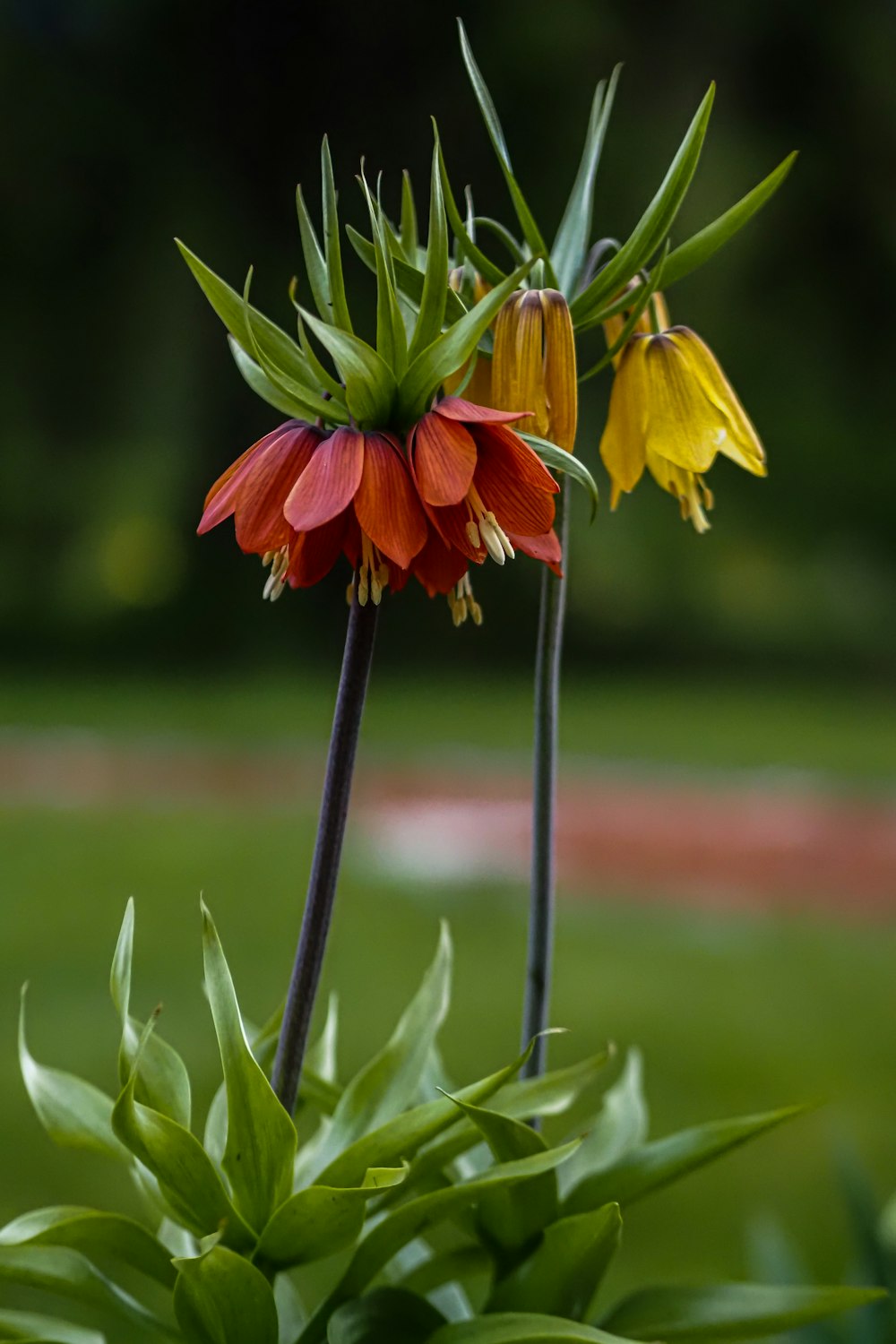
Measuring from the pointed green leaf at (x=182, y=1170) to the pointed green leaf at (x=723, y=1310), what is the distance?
18 cm

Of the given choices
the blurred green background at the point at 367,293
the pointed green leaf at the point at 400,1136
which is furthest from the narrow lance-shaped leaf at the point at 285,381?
the blurred green background at the point at 367,293

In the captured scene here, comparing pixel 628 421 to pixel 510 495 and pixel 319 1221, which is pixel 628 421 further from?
pixel 319 1221

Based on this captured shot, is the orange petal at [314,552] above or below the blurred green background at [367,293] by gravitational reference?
below

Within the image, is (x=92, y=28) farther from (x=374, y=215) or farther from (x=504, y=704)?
(x=374, y=215)

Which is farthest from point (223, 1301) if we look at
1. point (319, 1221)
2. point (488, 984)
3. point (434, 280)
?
point (488, 984)

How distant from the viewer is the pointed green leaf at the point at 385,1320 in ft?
2.09

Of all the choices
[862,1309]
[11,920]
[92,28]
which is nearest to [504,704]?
[11,920]

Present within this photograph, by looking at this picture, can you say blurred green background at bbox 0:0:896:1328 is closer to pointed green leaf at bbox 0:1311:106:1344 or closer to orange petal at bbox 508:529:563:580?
pointed green leaf at bbox 0:1311:106:1344

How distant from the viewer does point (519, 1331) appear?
0.60 m

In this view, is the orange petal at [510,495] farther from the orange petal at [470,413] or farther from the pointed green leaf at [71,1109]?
the pointed green leaf at [71,1109]

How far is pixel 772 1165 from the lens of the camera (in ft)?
7.91

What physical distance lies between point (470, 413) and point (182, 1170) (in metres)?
0.30

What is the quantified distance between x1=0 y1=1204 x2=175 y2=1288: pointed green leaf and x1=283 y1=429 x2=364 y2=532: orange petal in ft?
0.92

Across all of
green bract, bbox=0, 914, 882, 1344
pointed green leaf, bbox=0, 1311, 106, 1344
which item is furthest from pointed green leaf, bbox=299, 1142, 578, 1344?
pointed green leaf, bbox=0, 1311, 106, 1344
